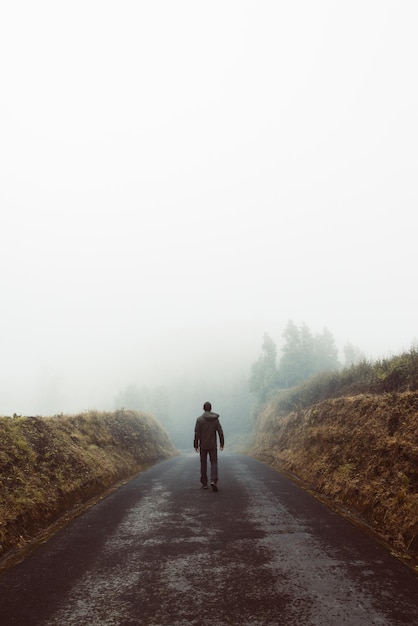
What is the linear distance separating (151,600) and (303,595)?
1.73 m

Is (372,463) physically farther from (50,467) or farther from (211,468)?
(50,467)

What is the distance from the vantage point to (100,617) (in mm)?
4164

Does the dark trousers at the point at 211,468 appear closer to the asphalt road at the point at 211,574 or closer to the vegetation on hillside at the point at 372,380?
the asphalt road at the point at 211,574

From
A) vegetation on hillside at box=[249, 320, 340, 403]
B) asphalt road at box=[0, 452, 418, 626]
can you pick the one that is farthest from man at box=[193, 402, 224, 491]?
vegetation on hillside at box=[249, 320, 340, 403]

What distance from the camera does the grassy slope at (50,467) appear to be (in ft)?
25.0

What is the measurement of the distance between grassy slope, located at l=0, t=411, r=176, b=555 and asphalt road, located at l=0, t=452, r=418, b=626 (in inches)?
29.2

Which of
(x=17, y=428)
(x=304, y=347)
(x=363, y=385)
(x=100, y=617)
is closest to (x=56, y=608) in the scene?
(x=100, y=617)

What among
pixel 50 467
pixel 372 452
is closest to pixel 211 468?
pixel 50 467

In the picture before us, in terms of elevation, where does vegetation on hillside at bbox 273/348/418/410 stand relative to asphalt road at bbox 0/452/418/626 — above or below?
above

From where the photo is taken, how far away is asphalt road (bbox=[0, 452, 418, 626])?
415cm

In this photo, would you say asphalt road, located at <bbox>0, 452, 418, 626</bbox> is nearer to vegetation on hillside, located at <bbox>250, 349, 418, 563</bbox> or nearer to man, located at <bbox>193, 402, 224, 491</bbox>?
vegetation on hillside, located at <bbox>250, 349, 418, 563</bbox>

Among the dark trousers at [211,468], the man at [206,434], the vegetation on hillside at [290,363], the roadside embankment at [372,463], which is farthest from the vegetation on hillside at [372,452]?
the vegetation on hillside at [290,363]

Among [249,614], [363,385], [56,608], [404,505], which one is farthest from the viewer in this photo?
[363,385]

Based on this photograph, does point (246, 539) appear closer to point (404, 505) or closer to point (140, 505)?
point (404, 505)
